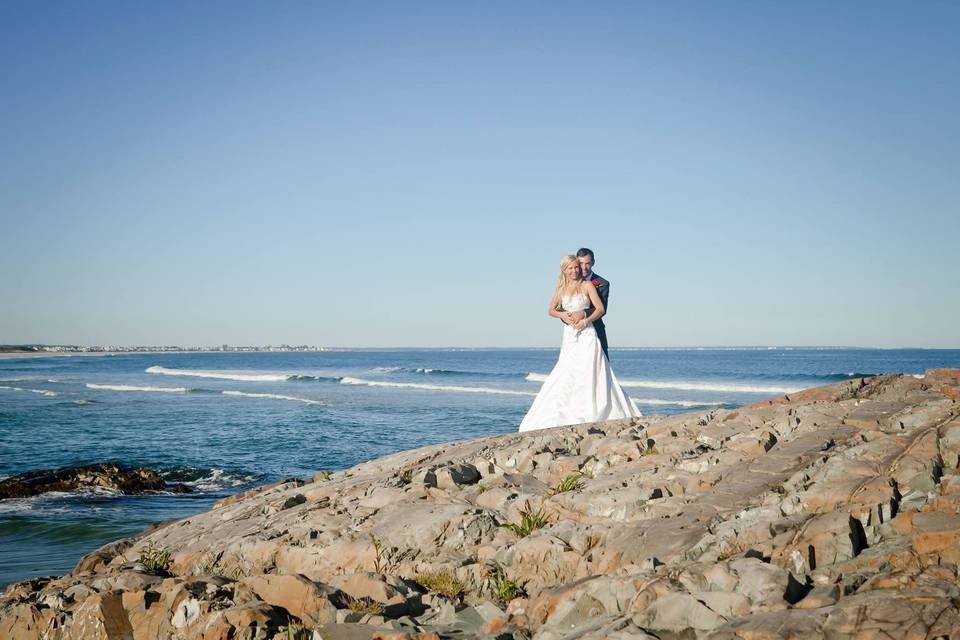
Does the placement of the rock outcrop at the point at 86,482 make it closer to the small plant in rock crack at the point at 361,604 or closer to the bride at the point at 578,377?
the bride at the point at 578,377

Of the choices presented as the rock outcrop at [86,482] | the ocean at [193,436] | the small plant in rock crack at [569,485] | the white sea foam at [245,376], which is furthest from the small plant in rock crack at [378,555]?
the white sea foam at [245,376]

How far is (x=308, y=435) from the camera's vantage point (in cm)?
2633

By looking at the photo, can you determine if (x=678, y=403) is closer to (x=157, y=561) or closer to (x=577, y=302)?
(x=577, y=302)

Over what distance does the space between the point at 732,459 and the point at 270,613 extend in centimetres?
482

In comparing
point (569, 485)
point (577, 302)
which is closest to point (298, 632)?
point (569, 485)

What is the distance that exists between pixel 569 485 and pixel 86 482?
14618 millimetres

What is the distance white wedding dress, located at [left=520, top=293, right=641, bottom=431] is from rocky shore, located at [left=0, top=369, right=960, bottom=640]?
2587 mm

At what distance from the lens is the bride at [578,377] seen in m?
11.9

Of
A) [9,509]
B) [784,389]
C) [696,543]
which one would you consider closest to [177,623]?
A: [696,543]

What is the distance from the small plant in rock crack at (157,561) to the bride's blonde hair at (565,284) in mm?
7644

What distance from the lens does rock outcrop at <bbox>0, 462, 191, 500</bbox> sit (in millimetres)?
16266

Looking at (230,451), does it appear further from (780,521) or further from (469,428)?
(780,521)

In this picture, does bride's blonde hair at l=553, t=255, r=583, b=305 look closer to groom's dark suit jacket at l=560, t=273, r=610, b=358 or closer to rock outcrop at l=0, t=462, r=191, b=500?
groom's dark suit jacket at l=560, t=273, r=610, b=358

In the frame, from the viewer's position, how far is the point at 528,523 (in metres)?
6.84
